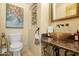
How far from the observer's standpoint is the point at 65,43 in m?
1.52

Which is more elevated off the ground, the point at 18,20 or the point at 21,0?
the point at 21,0

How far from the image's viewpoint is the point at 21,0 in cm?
159

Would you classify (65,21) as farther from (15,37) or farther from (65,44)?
(15,37)

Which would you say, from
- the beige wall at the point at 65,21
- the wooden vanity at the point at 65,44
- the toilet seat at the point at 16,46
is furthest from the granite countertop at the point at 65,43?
the toilet seat at the point at 16,46

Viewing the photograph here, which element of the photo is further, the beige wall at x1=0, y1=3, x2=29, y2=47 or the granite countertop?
the beige wall at x1=0, y1=3, x2=29, y2=47

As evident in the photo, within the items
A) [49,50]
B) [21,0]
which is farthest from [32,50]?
[21,0]

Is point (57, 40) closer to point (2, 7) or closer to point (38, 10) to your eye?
point (38, 10)

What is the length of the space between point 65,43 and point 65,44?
0.05 feet

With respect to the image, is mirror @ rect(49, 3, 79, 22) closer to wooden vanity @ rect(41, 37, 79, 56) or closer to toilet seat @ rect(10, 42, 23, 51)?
wooden vanity @ rect(41, 37, 79, 56)

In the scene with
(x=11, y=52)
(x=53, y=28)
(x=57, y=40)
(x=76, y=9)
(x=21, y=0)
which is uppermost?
(x=21, y=0)

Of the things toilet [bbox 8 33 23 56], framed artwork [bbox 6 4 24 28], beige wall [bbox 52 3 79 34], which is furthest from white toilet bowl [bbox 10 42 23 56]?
beige wall [bbox 52 3 79 34]

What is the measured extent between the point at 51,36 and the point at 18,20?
357 mm

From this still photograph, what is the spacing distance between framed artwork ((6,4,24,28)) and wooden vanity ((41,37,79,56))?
0.93ft

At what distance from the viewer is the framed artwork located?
156 cm
